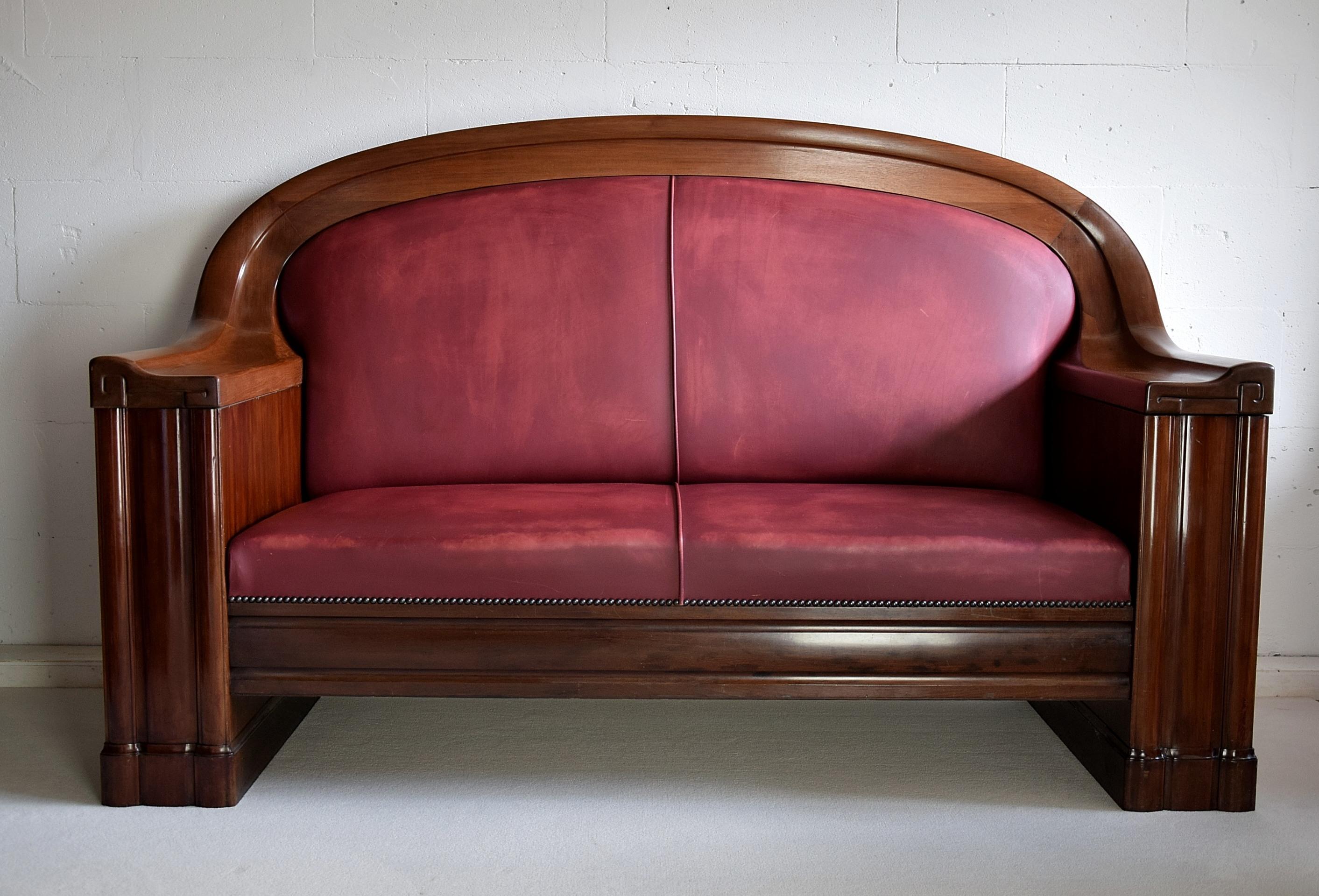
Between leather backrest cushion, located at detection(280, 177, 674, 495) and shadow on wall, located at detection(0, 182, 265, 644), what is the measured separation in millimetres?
331

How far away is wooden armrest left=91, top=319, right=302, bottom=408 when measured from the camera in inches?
65.2

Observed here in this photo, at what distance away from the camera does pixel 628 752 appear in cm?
201

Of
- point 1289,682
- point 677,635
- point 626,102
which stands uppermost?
point 626,102

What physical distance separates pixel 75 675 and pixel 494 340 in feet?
4.00

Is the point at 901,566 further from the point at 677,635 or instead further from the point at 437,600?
the point at 437,600

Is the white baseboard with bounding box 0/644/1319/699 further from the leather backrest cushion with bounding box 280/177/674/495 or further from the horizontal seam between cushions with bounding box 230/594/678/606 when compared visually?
the horizontal seam between cushions with bounding box 230/594/678/606

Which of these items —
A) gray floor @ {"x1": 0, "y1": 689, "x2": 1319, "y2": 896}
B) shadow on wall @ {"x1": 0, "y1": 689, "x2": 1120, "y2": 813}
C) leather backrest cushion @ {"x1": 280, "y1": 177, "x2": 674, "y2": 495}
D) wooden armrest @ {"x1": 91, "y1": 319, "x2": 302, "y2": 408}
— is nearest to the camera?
gray floor @ {"x1": 0, "y1": 689, "x2": 1319, "y2": 896}

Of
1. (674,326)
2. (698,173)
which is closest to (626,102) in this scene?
(698,173)

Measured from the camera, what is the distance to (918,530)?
173cm

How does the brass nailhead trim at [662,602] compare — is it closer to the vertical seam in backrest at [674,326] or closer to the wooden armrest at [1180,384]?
the wooden armrest at [1180,384]

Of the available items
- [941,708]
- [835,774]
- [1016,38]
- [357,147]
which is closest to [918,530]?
[835,774]

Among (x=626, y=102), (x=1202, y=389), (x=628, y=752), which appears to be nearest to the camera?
(x=1202, y=389)

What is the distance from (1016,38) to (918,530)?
1253 mm

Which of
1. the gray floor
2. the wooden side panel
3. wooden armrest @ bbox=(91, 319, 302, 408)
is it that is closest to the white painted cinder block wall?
wooden armrest @ bbox=(91, 319, 302, 408)
